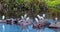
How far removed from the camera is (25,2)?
16.8m

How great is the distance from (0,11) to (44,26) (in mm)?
4780

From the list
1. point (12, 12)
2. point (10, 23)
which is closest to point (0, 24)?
point (10, 23)

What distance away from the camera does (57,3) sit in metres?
17.0

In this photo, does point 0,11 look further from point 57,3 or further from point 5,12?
point 57,3

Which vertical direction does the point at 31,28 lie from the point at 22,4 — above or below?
below

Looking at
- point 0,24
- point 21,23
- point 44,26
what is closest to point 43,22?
point 44,26

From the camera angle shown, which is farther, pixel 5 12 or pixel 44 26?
pixel 5 12

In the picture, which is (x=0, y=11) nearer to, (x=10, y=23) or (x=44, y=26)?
(x=10, y=23)

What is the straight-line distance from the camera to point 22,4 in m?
16.8

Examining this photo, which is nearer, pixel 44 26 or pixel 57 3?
pixel 44 26

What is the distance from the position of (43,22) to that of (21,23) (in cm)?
116

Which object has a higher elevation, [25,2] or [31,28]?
[25,2]

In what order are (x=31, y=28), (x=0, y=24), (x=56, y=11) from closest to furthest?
(x=31, y=28), (x=0, y=24), (x=56, y=11)

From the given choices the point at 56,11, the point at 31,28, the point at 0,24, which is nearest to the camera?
the point at 31,28
